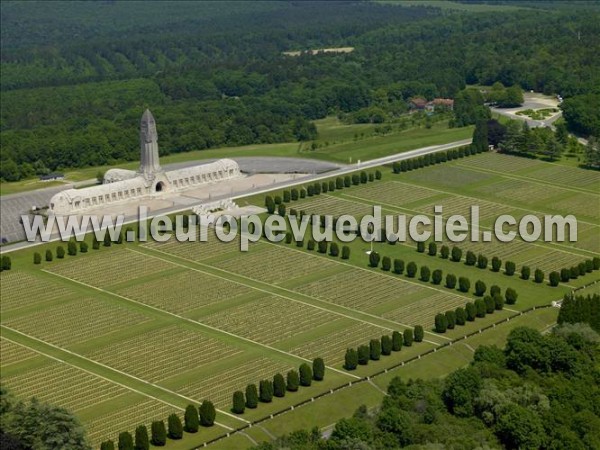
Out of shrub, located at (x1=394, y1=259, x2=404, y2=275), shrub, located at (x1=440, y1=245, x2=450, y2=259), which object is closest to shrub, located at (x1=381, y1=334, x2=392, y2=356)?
shrub, located at (x1=394, y1=259, x2=404, y2=275)

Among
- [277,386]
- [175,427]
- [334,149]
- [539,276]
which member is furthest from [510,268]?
[334,149]

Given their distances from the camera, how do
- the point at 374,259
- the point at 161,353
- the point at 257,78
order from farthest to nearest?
the point at 257,78 < the point at 374,259 < the point at 161,353

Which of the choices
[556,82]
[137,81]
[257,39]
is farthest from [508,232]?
[257,39]

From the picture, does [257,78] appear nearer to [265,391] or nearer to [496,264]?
[496,264]

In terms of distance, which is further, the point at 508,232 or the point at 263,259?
Answer: the point at 508,232

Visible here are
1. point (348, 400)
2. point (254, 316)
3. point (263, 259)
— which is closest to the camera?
point (348, 400)

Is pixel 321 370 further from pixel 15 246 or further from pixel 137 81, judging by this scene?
pixel 137 81

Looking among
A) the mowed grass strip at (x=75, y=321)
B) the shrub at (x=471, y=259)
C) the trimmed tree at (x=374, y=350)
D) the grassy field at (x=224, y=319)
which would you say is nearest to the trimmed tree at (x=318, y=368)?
the grassy field at (x=224, y=319)
